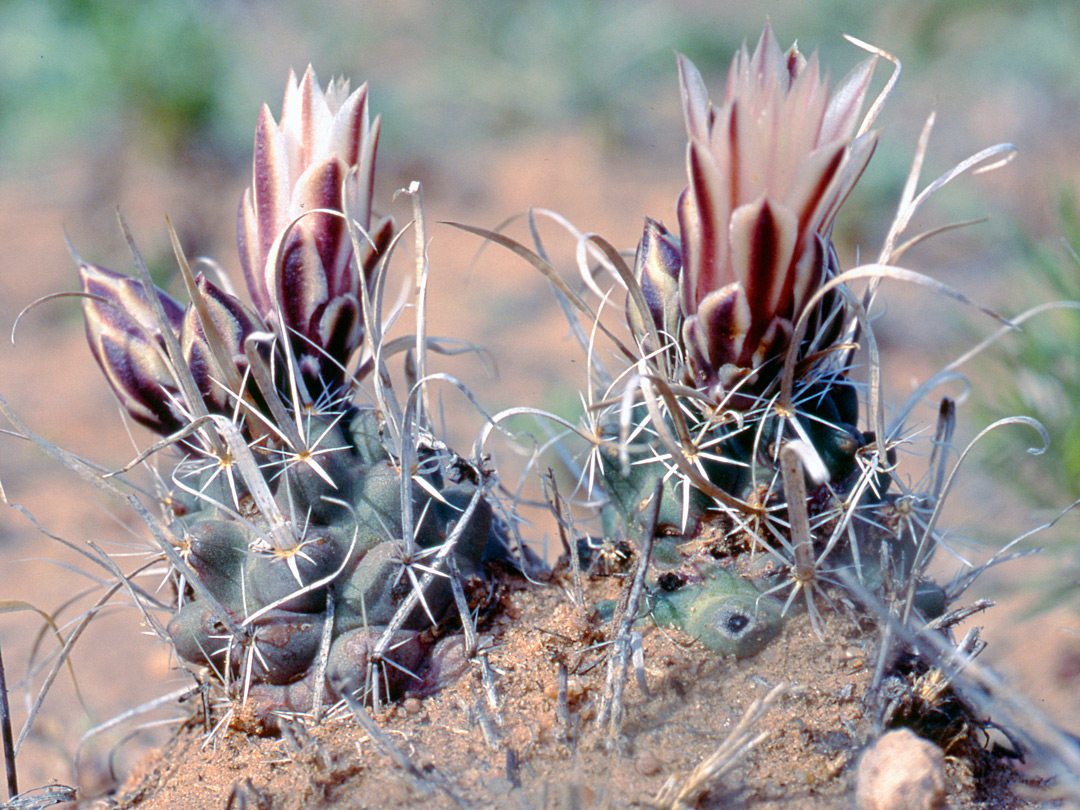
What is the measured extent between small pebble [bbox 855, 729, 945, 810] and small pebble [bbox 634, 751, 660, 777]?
22 cm

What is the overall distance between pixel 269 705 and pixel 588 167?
5424 millimetres

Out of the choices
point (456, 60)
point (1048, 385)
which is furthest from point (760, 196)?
point (456, 60)

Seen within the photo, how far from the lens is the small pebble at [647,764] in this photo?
1.04 metres

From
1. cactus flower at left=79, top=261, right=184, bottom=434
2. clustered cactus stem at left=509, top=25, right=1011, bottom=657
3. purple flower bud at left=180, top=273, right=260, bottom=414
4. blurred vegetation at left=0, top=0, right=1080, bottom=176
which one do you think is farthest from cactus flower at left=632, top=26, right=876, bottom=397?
blurred vegetation at left=0, top=0, right=1080, bottom=176

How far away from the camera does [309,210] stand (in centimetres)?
120

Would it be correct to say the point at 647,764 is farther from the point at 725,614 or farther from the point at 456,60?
the point at 456,60

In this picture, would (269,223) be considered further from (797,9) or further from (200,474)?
(797,9)

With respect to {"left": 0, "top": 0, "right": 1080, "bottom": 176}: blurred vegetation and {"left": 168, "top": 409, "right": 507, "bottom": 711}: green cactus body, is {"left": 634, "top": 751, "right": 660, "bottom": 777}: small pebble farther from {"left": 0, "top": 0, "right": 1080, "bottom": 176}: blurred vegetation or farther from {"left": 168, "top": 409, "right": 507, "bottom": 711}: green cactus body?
{"left": 0, "top": 0, "right": 1080, "bottom": 176}: blurred vegetation

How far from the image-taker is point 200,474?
1307mm

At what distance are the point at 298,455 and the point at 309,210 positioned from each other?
1.06ft

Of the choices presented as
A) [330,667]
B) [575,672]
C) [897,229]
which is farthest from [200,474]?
[897,229]

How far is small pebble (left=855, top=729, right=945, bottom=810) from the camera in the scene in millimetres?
979

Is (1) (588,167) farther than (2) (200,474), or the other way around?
(1) (588,167)

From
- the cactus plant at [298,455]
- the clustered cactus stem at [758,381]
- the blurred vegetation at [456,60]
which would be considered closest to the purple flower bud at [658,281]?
the clustered cactus stem at [758,381]
